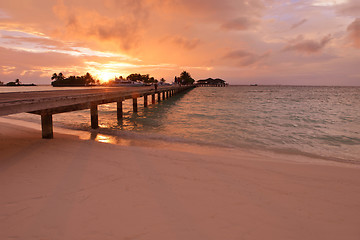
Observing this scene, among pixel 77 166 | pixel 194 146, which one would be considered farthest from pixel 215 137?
pixel 77 166

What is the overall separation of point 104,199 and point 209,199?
5.53ft

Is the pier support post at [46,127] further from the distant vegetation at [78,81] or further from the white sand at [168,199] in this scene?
the distant vegetation at [78,81]

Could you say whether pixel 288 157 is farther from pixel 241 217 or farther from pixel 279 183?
pixel 241 217

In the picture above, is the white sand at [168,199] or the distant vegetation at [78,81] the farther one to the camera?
the distant vegetation at [78,81]

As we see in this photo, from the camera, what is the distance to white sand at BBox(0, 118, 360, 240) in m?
2.58

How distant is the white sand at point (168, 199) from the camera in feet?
8.46

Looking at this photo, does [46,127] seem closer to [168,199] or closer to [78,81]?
[168,199]

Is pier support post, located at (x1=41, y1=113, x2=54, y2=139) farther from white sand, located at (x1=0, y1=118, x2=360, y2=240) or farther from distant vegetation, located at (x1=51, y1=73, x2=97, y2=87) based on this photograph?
distant vegetation, located at (x1=51, y1=73, x2=97, y2=87)

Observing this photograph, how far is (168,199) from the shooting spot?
131 inches

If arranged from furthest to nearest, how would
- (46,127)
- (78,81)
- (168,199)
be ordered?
(78,81)
(46,127)
(168,199)

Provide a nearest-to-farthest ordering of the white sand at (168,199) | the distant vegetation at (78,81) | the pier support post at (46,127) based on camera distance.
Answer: the white sand at (168,199) → the pier support post at (46,127) → the distant vegetation at (78,81)

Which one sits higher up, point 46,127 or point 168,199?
point 46,127

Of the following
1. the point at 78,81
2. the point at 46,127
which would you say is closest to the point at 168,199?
the point at 46,127

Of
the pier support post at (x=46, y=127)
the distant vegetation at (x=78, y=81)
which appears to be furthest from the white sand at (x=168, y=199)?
the distant vegetation at (x=78, y=81)
